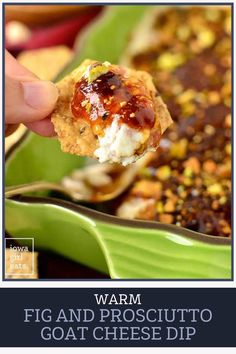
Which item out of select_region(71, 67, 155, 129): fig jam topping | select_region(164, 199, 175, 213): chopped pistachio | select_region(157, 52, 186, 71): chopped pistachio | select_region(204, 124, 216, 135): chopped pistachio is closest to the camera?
select_region(71, 67, 155, 129): fig jam topping

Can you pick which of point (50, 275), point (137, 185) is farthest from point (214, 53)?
point (50, 275)

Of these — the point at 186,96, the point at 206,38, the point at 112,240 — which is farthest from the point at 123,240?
the point at 206,38

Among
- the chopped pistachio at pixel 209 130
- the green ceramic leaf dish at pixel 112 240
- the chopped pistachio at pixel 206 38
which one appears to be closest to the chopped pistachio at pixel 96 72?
the green ceramic leaf dish at pixel 112 240

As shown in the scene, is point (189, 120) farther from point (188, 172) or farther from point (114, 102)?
point (114, 102)

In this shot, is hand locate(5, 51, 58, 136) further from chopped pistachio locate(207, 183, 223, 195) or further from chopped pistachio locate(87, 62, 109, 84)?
chopped pistachio locate(207, 183, 223, 195)

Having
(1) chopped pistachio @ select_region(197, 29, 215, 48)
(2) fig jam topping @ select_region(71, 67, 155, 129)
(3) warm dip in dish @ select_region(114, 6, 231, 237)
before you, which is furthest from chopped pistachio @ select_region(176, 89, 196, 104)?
(2) fig jam topping @ select_region(71, 67, 155, 129)

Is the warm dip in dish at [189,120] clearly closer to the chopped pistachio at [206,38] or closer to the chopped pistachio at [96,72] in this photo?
the chopped pistachio at [206,38]
